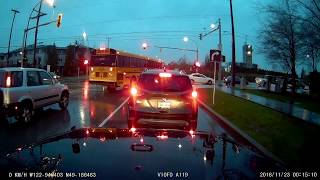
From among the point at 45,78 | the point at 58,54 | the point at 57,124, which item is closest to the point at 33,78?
the point at 45,78

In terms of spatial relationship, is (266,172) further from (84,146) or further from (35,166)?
(35,166)

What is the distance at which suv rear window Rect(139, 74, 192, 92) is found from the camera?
10406 millimetres

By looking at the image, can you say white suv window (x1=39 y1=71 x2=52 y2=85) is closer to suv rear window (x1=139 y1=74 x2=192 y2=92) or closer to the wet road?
the wet road

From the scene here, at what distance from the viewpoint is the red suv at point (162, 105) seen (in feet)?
33.2

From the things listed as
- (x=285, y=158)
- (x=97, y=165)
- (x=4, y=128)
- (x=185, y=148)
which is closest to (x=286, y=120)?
(x=285, y=158)

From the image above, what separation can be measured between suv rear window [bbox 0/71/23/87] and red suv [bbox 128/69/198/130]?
16.0ft

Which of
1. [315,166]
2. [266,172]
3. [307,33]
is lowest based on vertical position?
[315,166]

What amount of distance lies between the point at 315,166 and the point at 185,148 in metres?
4.86

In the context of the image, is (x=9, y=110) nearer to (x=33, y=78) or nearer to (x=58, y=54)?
(x=33, y=78)

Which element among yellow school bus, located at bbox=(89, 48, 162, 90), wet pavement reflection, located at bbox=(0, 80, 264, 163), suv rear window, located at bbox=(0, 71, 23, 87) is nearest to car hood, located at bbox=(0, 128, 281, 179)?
wet pavement reflection, located at bbox=(0, 80, 264, 163)

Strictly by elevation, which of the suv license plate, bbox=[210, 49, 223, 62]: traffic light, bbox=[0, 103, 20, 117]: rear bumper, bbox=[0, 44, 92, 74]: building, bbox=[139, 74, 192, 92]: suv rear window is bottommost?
bbox=[0, 103, 20, 117]: rear bumper

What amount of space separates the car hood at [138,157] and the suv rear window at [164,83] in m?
5.73

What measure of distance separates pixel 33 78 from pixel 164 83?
617 centimetres

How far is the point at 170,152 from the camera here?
3.88 m
